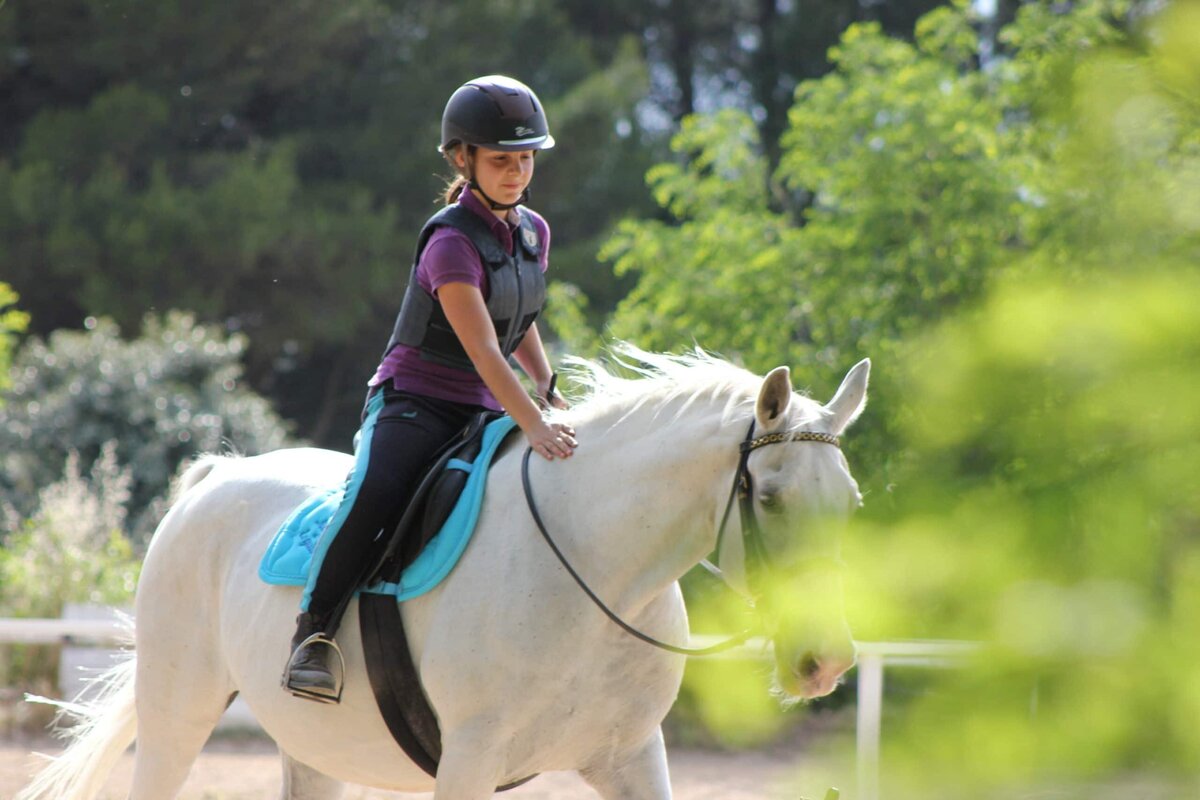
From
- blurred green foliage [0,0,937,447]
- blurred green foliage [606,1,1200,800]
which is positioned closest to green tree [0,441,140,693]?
blurred green foliage [0,0,937,447]

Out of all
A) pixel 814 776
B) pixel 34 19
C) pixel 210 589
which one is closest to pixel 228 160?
pixel 34 19

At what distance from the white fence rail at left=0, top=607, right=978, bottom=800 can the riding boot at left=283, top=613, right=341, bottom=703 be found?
876mm

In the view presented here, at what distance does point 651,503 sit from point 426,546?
580 mm

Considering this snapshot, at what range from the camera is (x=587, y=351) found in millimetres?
12141

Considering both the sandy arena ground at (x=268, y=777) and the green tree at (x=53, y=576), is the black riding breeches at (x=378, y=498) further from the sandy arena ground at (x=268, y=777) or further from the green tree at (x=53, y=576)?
the green tree at (x=53, y=576)

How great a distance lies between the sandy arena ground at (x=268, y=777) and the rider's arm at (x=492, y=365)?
4221 mm

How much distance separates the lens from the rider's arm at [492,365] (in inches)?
131

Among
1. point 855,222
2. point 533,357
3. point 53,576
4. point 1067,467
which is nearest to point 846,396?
point 855,222

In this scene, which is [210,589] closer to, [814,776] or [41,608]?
[814,776]

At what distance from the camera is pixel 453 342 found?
363cm

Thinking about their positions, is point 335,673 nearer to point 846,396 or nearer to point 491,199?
point 491,199

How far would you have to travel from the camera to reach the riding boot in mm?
3385

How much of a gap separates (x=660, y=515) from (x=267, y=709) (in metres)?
1.24

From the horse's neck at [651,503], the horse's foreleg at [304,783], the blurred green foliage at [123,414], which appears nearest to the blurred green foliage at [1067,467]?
the horse's neck at [651,503]
